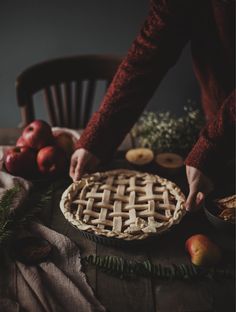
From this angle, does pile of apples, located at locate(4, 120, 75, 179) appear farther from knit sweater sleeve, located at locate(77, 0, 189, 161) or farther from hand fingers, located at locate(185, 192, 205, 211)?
hand fingers, located at locate(185, 192, 205, 211)

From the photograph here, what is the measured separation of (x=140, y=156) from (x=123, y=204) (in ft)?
0.86

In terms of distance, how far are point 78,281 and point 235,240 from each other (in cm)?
38

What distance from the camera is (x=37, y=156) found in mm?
1242

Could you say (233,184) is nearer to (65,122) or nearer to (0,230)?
(0,230)

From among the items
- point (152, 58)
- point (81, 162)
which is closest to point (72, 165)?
point (81, 162)

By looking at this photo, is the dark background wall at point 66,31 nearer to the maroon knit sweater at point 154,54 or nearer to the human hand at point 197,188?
the maroon knit sweater at point 154,54

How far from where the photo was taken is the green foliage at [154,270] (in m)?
0.91

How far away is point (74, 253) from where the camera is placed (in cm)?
97

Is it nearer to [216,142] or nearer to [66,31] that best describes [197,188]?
[216,142]

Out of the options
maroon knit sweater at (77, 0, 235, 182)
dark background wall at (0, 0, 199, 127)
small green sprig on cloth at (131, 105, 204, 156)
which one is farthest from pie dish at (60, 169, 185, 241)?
dark background wall at (0, 0, 199, 127)

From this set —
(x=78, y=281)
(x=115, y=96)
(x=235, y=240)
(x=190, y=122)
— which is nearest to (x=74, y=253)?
(x=78, y=281)

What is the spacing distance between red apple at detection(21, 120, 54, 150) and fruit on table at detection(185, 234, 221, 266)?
0.57m

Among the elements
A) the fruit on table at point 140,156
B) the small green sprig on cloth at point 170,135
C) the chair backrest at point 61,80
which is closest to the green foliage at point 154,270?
the fruit on table at point 140,156

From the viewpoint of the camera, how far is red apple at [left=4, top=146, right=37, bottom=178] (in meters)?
1.21
